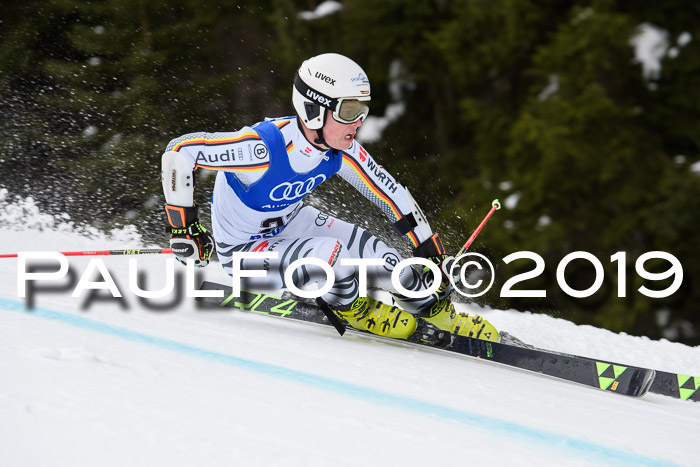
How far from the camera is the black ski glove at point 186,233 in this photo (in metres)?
3.27

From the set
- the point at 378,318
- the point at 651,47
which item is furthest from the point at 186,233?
the point at 651,47

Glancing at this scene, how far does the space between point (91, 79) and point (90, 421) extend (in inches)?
359

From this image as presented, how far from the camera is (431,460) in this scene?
1.74 metres

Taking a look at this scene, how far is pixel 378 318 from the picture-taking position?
3598mm

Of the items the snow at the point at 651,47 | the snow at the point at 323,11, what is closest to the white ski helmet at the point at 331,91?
the snow at the point at 651,47

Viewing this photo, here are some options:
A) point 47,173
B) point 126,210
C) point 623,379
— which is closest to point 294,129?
point 623,379

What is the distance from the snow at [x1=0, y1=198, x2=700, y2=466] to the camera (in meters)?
1.59

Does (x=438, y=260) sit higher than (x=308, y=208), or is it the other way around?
(x=308, y=208)

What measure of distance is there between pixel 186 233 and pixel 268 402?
1473 mm

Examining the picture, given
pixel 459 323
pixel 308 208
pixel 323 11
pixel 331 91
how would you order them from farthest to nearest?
1. pixel 323 11
2. pixel 308 208
3. pixel 459 323
4. pixel 331 91

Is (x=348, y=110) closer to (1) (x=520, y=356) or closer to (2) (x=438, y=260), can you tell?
(2) (x=438, y=260)

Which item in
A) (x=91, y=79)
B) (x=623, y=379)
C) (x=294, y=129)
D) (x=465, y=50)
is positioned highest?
(x=465, y=50)

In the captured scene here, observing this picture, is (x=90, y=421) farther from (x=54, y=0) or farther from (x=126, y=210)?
(x=54, y=0)

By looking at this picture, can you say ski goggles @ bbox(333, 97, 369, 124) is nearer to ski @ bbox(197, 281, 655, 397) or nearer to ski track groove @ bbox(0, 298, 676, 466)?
ski @ bbox(197, 281, 655, 397)
